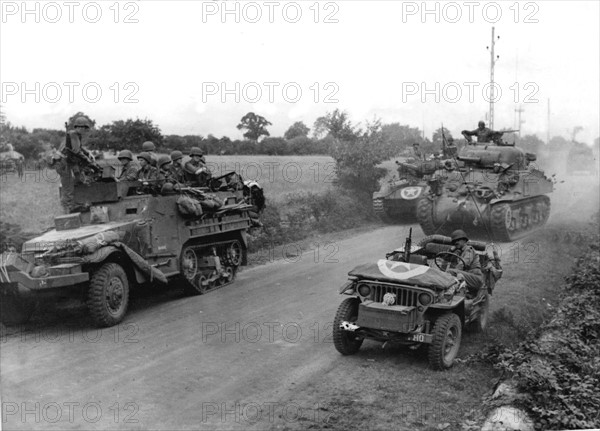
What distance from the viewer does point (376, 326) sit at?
6.85 meters

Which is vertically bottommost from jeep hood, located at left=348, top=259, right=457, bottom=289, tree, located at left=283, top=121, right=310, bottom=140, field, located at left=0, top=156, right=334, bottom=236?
jeep hood, located at left=348, top=259, right=457, bottom=289

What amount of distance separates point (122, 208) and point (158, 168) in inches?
42.2

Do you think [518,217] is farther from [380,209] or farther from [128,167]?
[128,167]

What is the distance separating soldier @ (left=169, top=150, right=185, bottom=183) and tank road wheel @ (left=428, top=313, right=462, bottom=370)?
5.83 meters

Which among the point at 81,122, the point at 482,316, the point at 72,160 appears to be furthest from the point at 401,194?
the point at 81,122

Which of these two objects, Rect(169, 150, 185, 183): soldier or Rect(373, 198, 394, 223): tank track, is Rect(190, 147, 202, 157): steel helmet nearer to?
Rect(169, 150, 185, 183): soldier

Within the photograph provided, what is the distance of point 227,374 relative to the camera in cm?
675

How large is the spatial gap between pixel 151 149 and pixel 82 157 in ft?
4.46

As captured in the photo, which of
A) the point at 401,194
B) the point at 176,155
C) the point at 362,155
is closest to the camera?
the point at 362,155

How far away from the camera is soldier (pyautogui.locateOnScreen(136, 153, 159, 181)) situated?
10.2 meters

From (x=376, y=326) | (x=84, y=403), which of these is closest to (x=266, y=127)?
(x=376, y=326)

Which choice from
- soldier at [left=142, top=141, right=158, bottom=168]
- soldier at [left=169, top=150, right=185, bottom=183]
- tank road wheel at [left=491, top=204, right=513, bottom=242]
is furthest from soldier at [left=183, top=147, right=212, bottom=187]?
tank road wheel at [left=491, top=204, right=513, bottom=242]

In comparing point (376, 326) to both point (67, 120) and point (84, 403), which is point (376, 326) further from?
point (67, 120)

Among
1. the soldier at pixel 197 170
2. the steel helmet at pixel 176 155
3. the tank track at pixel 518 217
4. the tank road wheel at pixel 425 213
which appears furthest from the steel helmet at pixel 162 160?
the tank track at pixel 518 217
